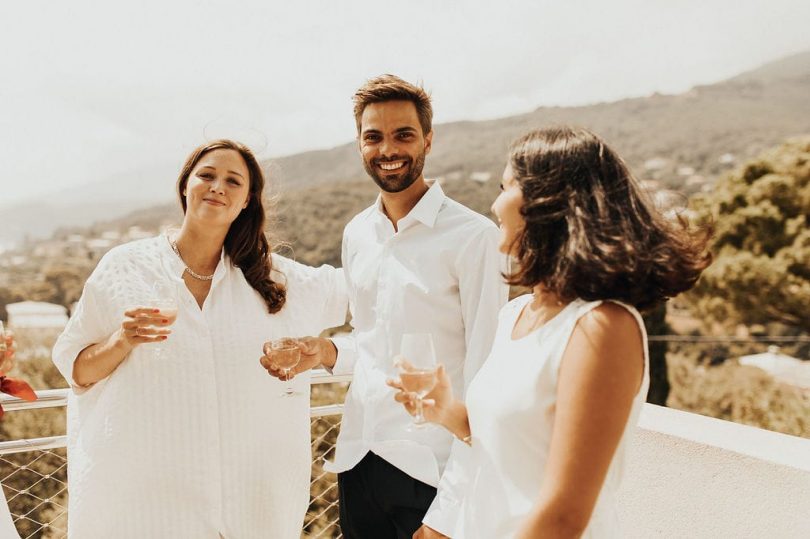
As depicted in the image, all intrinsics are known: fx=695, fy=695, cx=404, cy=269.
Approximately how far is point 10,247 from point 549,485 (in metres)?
38.6

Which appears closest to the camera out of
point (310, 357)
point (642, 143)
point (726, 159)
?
point (310, 357)

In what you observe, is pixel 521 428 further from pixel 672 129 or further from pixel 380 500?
pixel 672 129

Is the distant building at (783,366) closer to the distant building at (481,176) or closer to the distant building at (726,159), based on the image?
the distant building at (481,176)

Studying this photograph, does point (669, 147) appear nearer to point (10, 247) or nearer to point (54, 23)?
point (10, 247)

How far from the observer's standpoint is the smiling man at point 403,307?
2205 millimetres

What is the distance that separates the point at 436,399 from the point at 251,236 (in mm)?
1371

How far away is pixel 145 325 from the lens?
217 cm

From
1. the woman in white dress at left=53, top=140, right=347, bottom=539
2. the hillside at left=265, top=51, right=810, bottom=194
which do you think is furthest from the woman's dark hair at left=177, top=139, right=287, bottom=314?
the hillside at left=265, top=51, right=810, bottom=194

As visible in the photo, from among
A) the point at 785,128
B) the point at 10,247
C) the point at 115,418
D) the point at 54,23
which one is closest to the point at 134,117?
the point at 54,23

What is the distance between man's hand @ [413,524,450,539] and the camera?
6.53 ft

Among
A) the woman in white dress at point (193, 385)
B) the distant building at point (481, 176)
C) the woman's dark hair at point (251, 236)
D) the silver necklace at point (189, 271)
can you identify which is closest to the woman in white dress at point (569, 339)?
the woman in white dress at point (193, 385)

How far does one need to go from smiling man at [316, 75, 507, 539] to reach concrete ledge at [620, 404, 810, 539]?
865 millimetres

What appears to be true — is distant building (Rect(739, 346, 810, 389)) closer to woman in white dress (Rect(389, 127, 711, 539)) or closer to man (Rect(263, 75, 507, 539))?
man (Rect(263, 75, 507, 539))

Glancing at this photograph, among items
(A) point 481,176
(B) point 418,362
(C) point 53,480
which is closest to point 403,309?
(B) point 418,362
